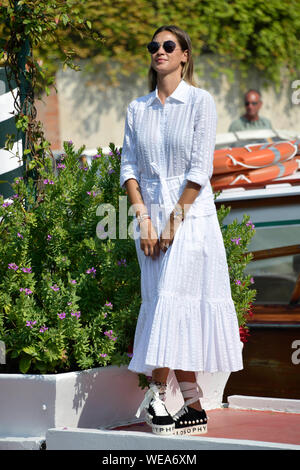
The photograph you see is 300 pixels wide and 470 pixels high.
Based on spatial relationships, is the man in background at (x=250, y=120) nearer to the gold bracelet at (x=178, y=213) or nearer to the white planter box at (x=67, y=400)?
the white planter box at (x=67, y=400)

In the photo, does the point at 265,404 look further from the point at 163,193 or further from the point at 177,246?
the point at 163,193

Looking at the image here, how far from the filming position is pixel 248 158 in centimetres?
650

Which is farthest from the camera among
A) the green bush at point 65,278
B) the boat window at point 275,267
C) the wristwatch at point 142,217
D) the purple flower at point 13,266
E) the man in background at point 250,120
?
the man in background at point 250,120

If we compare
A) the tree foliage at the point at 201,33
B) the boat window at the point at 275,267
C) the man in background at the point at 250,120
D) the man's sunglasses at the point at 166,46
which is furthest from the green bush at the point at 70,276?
the tree foliage at the point at 201,33

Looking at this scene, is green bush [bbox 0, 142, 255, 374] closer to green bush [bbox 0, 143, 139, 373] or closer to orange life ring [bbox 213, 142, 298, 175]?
green bush [bbox 0, 143, 139, 373]

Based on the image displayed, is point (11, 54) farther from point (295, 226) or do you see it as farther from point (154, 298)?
point (295, 226)

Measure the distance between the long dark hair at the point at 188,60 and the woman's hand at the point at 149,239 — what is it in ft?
2.22

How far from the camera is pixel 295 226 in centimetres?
620

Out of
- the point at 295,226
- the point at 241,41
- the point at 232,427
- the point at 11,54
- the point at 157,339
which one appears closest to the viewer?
the point at 157,339

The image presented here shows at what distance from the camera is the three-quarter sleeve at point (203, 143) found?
11.7 ft

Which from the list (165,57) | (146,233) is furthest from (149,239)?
(165,57)

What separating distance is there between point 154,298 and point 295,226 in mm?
2835

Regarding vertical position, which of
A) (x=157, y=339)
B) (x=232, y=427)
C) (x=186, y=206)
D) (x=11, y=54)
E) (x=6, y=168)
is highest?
(x=11, y=54)

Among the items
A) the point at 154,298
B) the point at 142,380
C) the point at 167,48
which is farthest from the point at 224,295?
the point at 167,48
